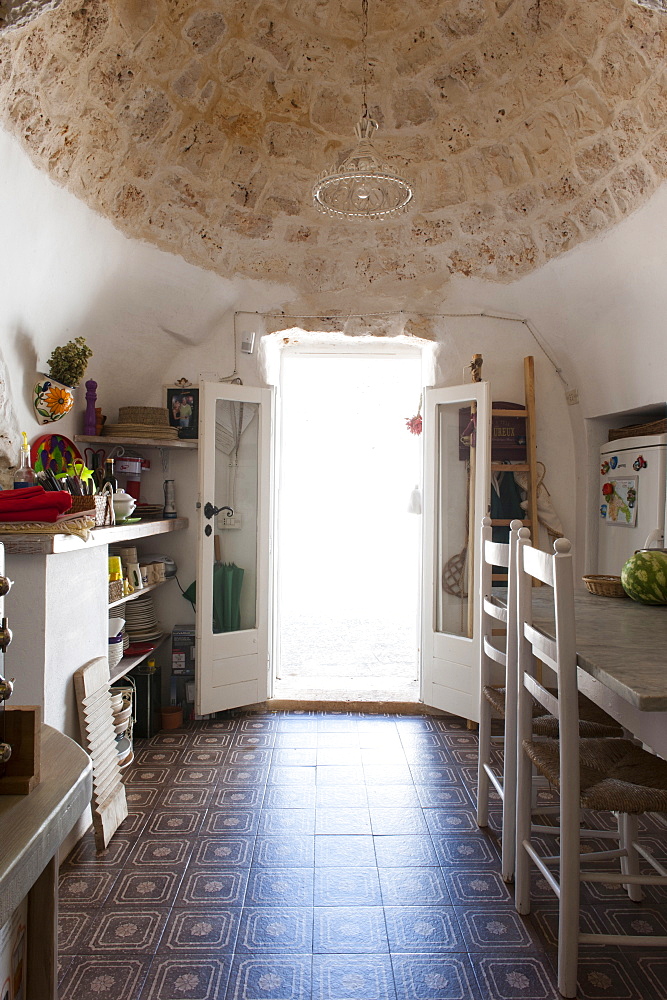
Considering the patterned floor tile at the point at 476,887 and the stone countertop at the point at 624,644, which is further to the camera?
the patterned floor tile at the point at 476,887

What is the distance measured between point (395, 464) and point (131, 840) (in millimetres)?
5592

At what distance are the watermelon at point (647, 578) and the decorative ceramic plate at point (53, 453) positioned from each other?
238 centimetres

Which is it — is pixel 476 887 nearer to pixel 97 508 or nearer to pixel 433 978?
pixel 433 978

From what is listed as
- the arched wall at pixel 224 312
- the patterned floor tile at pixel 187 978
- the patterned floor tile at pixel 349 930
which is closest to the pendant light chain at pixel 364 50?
the arched wall at pixel 224 312

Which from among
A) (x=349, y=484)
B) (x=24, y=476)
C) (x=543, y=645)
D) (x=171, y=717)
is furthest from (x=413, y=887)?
(x=349, y=484)

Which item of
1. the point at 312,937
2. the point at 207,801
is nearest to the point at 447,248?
the point at 207,801

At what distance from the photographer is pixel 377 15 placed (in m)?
2.91

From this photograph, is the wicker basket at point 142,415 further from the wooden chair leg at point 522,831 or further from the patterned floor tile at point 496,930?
the patterned floor tile at point 496,930

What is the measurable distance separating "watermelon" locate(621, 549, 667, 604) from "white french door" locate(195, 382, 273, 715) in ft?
7.66

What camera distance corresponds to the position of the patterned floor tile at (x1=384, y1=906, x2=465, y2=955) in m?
1.96

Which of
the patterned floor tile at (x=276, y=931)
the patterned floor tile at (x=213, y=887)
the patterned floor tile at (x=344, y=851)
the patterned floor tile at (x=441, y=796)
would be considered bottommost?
the patterned floor tile at (x=213, y=887)

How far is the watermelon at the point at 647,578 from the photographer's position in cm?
215

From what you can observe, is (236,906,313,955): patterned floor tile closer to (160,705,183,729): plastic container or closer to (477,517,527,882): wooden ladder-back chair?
(477,517,527,882): wooden ladder-back chair

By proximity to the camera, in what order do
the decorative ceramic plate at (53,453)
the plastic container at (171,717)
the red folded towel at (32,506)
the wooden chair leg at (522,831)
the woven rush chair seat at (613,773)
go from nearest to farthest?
1. the woven rush chair seat at (613,773)
2. the wooden chair leg at (522,831)
3. the red folded towel at (32,506)
4. the decorative ceramic plate at (53,453)
5. the plastic container at (171,717)
